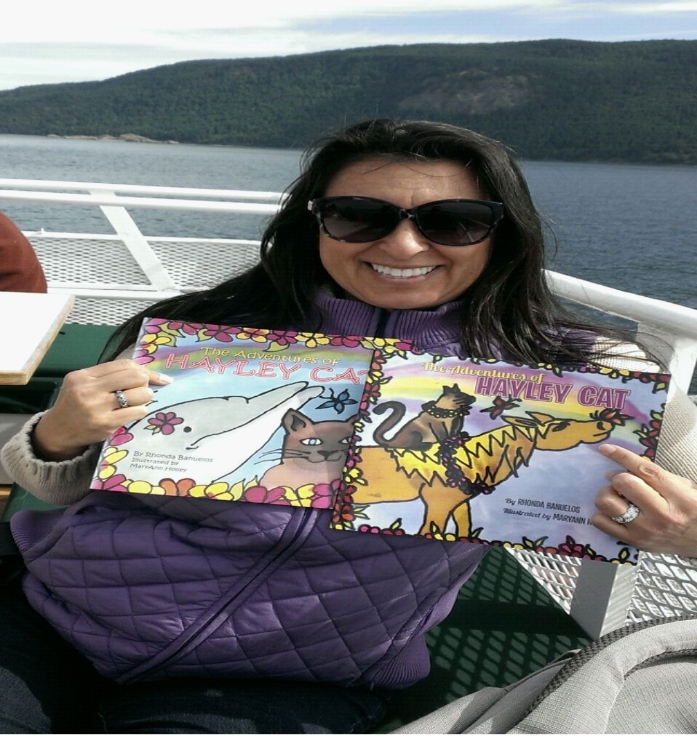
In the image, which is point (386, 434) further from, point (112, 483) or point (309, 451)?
point (112, 483)

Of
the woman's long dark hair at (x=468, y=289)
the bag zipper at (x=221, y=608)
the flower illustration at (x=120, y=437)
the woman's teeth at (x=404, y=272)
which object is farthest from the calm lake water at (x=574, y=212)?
the bag zipper at (x=221, y=608)

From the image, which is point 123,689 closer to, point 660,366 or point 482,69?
point 660,366

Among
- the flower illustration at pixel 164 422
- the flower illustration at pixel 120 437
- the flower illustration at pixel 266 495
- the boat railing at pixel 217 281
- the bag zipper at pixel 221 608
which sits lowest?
the boat railing at pixel 217 281

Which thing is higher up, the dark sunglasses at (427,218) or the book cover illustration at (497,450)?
the dark sunglasses at (427,218)

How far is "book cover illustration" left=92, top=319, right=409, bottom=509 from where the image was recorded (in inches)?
37.5

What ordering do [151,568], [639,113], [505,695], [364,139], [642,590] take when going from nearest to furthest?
[505,695]
[151,568]
[364,139]
[642,590]
[639,113]

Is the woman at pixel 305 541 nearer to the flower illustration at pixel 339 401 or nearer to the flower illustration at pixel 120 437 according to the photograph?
the flower illustration at pixel 120 437

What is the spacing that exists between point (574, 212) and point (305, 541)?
48.9m

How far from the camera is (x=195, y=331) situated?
1.04 metres

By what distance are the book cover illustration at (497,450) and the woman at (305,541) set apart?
5 centimetres

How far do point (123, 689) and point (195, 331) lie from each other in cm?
51

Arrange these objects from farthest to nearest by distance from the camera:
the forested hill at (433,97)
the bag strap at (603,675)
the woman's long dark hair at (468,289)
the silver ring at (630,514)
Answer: the forested hill at (433,97) → the woman's long dark hair at (468,289) → the silver ring at (630,514) → the bag strap at (603,675)

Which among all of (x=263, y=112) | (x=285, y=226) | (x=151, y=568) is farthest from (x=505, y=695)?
(x=263, y=112)

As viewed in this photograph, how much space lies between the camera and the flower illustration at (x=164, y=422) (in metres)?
0.99
